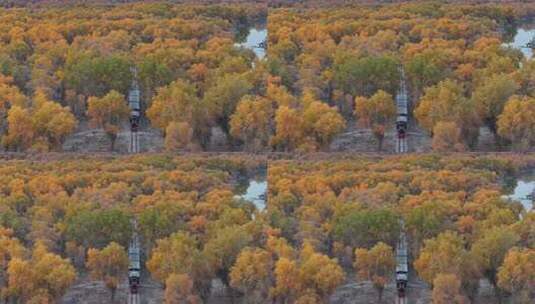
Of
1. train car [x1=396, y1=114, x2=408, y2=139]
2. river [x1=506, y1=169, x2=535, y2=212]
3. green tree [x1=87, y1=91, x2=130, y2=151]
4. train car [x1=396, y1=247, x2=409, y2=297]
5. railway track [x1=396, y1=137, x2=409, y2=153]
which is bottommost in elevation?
A: train car [x1=396, y1=247, x2=409, y2=297]

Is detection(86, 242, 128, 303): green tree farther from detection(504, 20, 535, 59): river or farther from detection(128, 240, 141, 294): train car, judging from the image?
detection(504, 20, 535, 59): river

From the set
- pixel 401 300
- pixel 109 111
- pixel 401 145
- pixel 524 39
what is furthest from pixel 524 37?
pixel 401 300

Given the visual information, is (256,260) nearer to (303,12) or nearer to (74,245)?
(74,245)

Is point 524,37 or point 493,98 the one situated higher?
point 524,37

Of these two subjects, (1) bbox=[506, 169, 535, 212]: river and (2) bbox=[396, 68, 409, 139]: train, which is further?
(2) bbox=[396, 68, 409, 139]: train

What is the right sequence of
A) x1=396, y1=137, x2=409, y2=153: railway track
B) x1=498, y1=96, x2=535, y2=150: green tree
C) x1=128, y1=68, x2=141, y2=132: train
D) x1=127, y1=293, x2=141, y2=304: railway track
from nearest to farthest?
x1=127, y1=293, x2=141, y2=304: railway track → x1=498, y1=96, x2=535, y2=150: green tree → x1=396, y1=137, x2=409, y2=153: railway track → x1=128, y1=68, x2=141, y2=132: train

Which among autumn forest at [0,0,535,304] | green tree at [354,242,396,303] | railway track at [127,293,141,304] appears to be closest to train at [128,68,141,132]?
autumn forest at [0,0,535,304]

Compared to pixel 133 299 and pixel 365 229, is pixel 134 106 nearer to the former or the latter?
pixel 133 299

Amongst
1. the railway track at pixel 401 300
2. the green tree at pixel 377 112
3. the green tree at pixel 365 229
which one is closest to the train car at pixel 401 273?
the railway track at pixel 401 300

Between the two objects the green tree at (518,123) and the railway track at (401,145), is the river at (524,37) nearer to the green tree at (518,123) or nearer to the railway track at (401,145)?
the green tree at (518,123)

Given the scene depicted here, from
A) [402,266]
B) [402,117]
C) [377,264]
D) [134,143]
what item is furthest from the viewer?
[134,143]
